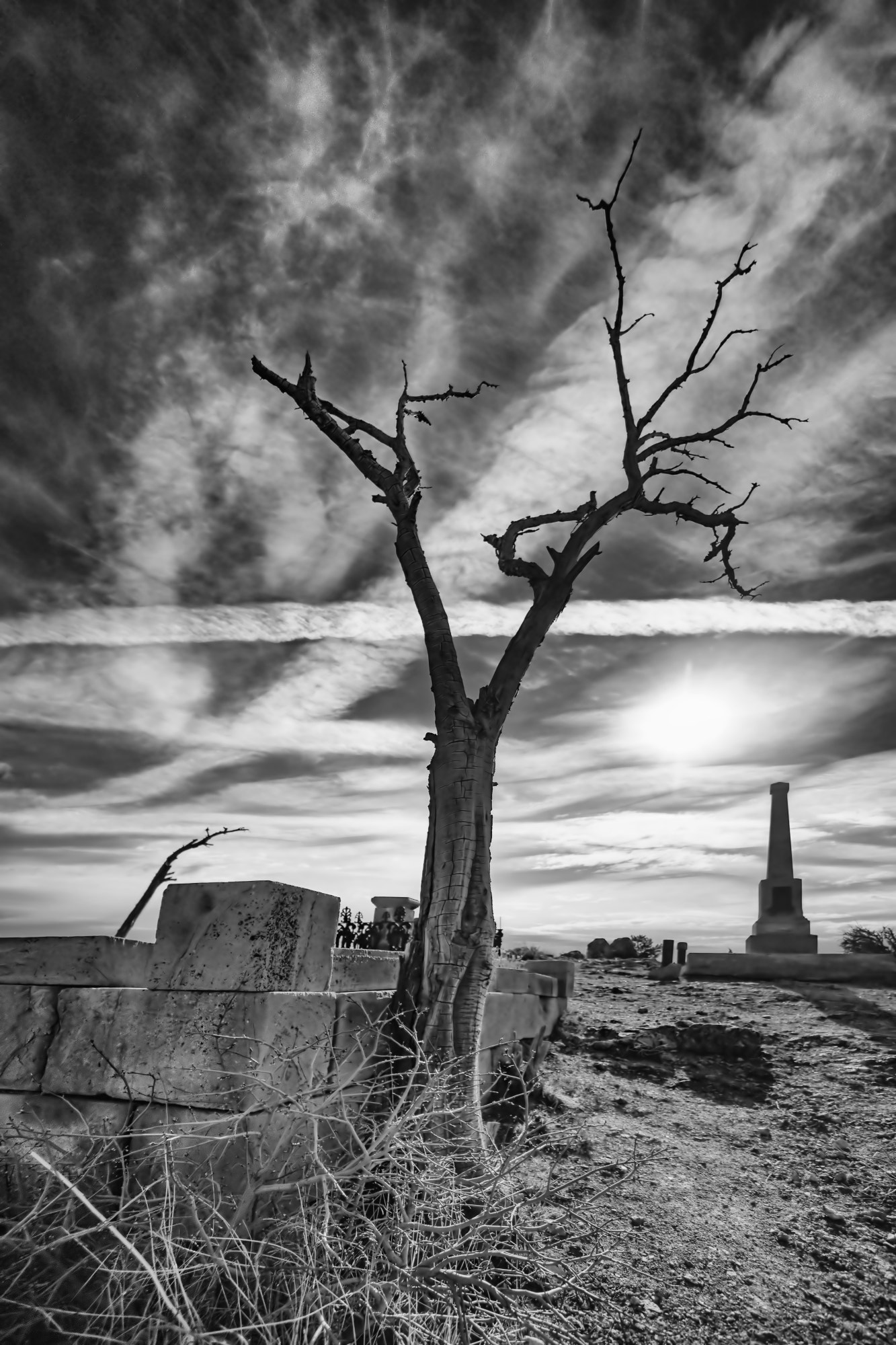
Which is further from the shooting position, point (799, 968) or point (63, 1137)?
point (799, 968)

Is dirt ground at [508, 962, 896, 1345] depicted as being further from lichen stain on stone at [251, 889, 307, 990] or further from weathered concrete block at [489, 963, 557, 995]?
lichen stain on stone at [251, 889, 307, 990]

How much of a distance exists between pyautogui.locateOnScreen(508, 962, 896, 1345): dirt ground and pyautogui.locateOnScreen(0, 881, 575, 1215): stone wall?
1413 millimetres

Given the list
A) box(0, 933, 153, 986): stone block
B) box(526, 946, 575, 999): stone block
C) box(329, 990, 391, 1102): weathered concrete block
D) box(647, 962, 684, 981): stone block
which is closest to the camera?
box(329, 990, 391, 1102): weathered concrete block

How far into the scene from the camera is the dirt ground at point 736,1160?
4.26 m

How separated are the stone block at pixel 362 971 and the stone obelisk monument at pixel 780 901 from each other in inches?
611

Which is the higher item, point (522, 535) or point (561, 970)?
point (522, 535)

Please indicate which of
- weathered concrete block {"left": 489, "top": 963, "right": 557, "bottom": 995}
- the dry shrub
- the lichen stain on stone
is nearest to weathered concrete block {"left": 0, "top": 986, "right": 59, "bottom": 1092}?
the dry shrub

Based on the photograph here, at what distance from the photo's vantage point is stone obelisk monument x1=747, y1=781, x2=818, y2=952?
19.3m

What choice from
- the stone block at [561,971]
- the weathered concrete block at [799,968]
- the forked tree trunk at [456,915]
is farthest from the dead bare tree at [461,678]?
the weathered concrete block at [799,968]

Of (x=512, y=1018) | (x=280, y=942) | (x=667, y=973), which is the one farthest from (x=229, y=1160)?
(x=667, y=973)

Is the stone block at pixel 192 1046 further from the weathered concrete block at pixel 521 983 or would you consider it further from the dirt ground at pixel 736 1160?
the weathered concrete block at pixel 521 983

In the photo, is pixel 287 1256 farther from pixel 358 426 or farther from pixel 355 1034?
pixel 358 426

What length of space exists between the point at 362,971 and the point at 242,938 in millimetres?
2475

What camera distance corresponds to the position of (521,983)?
9039 millimetres
